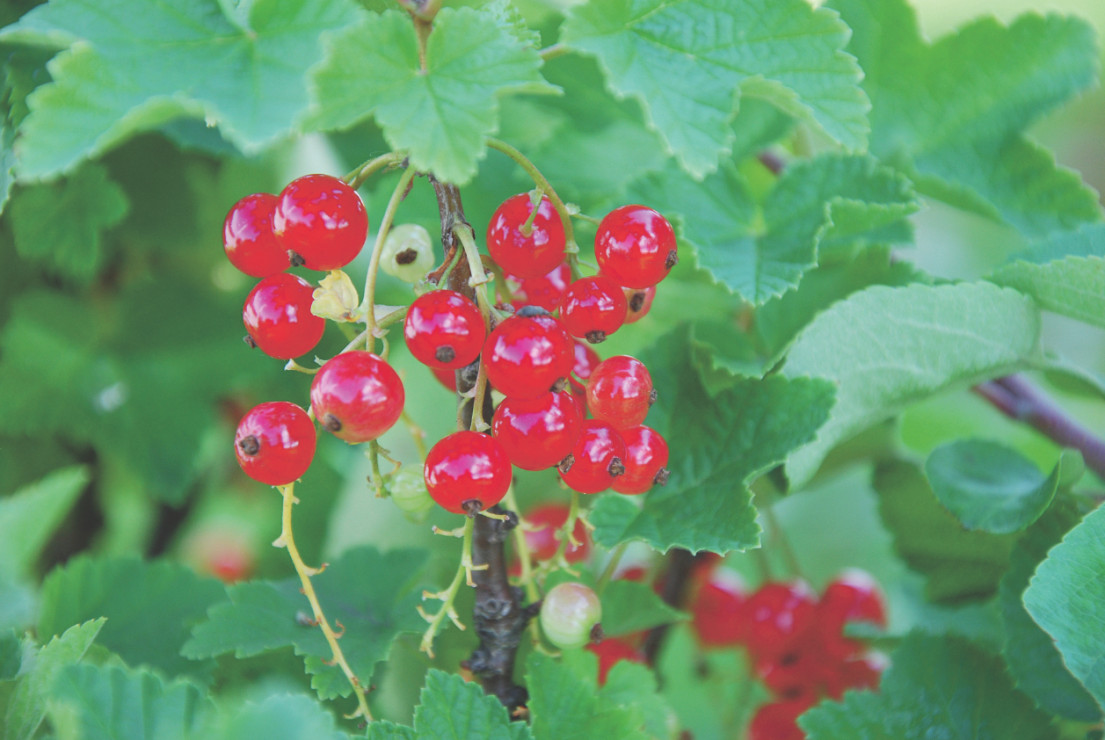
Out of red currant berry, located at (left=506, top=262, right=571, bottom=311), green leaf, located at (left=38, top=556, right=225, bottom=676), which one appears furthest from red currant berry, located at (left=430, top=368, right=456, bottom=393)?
green leaf, located at (left=38, top=556, right=225, bottom=676)

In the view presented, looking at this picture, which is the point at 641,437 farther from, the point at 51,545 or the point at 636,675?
the point at 51,545

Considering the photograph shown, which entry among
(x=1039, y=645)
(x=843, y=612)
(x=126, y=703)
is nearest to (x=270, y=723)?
(x=126, y=703)

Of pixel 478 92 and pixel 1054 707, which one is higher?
pixel 478 92

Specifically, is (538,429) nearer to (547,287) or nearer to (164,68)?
(547,287)

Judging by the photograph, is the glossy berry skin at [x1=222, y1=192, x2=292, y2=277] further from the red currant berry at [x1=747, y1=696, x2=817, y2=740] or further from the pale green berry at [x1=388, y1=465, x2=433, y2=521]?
the red currant berry at [x1=747, y1=696, x2=817, y2=740]

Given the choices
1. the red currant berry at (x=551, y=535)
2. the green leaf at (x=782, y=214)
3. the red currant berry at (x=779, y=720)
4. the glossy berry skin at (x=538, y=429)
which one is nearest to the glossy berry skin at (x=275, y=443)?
the glossy berry skin at (x=538, y=429)

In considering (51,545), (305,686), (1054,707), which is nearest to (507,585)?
(305,686)
